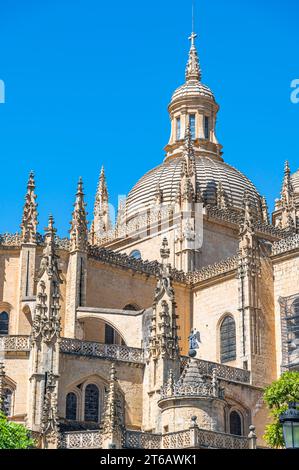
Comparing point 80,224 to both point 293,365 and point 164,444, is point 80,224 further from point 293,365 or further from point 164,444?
point 164,444

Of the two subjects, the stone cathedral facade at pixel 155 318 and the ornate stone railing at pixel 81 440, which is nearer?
the ornate stone railing at pixel 81 440

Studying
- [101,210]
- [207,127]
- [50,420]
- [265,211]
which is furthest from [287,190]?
[50,420]

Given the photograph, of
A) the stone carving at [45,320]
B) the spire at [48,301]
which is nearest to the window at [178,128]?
the spire at [48,301]

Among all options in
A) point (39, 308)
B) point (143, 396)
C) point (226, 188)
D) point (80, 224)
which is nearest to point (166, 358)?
point (143, 396)

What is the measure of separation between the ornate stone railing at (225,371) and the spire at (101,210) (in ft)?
70.5

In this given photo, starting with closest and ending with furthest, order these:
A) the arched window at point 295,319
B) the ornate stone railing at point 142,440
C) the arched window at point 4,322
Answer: the ornate stone railing at point 142,440, the arched window at point 295,319, the arched window at point 4,322

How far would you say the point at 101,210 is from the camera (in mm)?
65938

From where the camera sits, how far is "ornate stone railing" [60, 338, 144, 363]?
123ft

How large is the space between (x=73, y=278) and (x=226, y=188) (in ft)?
59.2

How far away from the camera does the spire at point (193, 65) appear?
70.0m

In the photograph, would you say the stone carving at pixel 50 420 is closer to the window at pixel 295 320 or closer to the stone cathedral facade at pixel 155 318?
the stone cathedral facade at pixel 155 318

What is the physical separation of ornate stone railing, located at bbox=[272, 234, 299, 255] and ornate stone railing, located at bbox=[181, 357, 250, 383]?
6217mm

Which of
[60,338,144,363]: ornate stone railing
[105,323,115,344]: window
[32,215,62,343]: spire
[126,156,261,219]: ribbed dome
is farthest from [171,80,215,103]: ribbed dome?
[60,338,144,363]: ornate stone railing

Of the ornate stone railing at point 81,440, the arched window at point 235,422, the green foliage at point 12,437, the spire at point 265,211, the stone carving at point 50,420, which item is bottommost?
the green foliage at point 12,437
